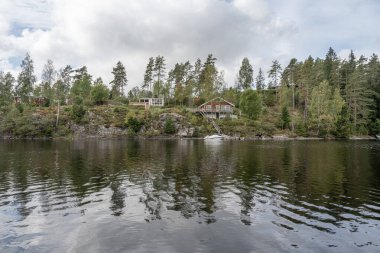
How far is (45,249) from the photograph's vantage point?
13.4 m

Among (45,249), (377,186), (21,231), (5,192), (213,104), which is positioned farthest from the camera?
(213,104)

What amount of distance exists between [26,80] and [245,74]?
9755cm

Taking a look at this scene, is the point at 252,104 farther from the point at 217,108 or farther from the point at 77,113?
the point at 77,113

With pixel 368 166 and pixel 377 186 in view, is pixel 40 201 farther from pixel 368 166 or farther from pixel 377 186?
pixel 368 166

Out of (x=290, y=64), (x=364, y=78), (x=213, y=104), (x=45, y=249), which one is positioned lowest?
(x=45, y=249)

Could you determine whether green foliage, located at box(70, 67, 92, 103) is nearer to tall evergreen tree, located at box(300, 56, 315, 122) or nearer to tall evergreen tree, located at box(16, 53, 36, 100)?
tall evergreen tree, located at box(16, 53, 36, 100)

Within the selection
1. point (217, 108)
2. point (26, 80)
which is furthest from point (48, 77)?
point (217, 108)

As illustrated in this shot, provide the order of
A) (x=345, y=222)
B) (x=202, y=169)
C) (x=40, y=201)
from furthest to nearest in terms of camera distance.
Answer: (x=202, y=169)
(x=40, y=201)
(x=345, y=222)

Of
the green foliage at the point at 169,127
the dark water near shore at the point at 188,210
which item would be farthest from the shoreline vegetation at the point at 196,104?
the dark water near shore at the point at 188,210

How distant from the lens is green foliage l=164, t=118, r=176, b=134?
104 metres

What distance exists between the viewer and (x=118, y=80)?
142375mm

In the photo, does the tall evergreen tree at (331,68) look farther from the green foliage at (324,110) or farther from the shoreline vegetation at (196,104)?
the green foliage at (324,110)

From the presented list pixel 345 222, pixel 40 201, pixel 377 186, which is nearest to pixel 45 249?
pixel 40 201

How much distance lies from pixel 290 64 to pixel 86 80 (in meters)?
89.6
